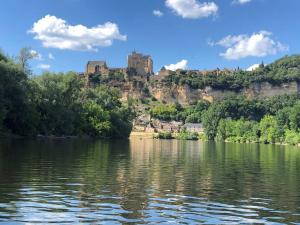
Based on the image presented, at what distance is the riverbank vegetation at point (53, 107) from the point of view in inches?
3349

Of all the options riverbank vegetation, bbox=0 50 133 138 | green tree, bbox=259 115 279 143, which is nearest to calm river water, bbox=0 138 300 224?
riverbank vegetation, bbox=0 50 133 138

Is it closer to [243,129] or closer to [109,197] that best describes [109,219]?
[109,197]

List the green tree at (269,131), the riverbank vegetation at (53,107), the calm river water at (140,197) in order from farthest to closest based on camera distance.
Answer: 1. the green tree at (269,131)
2. the riverbank vegetation at (53,107)
3. the calm river water at (140,197)

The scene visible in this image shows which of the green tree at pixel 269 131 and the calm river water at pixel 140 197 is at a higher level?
the green tree at pixel 269 131

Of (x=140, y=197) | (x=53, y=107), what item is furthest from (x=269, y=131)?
(x=140, y=197)

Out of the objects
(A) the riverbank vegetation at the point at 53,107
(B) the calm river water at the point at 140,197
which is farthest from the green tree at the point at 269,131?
(B) the calm river water at the point at 140,197

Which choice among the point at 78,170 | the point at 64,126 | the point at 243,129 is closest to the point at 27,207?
the point at 78,170

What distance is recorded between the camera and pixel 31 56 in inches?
4341

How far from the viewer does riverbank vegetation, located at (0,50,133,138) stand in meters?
85.1

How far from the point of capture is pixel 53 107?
351ft

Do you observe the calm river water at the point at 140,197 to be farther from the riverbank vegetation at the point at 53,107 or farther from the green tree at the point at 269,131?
the green tree at the point at 269,131

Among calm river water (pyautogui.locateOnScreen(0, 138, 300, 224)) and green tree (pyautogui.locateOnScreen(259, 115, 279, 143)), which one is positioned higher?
green tree (pyautogui.locateOnScreen(259, 115, 279, 143))

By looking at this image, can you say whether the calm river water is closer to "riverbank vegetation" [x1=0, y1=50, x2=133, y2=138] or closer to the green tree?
"riverbank vegetation" [x1=0, y1=50, x2=133, y2=138]

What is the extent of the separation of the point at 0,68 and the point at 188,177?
5620 centimetres
